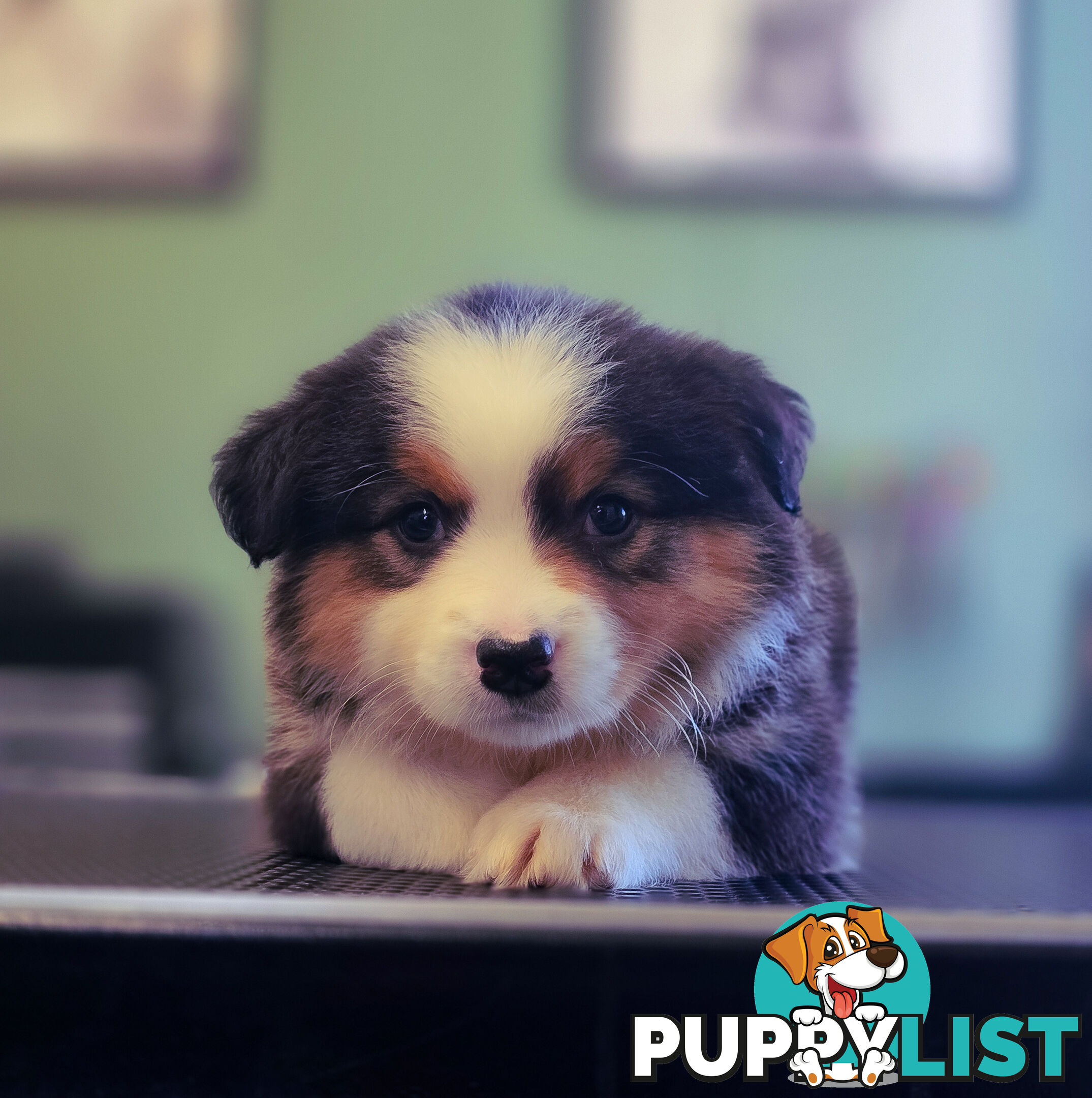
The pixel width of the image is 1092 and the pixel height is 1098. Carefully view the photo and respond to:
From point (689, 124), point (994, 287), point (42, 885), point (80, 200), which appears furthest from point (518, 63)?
point (42, 885)

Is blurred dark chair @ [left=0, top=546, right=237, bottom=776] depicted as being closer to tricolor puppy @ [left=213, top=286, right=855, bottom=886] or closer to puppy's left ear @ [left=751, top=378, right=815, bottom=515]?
tricolor puppy @ [left=213, top=286, right=855, bottom=886]

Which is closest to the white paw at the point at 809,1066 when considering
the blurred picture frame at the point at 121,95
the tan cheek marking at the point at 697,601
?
the tan cheek marking at the point at 697,601

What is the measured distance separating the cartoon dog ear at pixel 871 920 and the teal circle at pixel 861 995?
0.05ft

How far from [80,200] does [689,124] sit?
2.47 ft

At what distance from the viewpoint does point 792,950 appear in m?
0.64

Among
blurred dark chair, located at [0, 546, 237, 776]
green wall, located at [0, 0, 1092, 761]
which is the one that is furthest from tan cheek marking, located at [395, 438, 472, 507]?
blurred dark chair, located at [0, 546, 237, 776]

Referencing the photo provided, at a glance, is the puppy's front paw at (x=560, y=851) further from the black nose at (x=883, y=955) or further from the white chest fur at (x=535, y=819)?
the black nose at (x=883, y=955)

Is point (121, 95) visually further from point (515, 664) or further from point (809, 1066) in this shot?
point (809, 1066)

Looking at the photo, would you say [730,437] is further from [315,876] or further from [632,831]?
[315,876]

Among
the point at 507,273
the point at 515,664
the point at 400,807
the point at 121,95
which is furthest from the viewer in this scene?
the point at 121,95

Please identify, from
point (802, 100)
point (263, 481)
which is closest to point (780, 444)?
point (263, 481)

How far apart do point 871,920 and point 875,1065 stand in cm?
8

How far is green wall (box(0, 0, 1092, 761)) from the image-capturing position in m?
1.24

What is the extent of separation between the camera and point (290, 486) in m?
0.68
